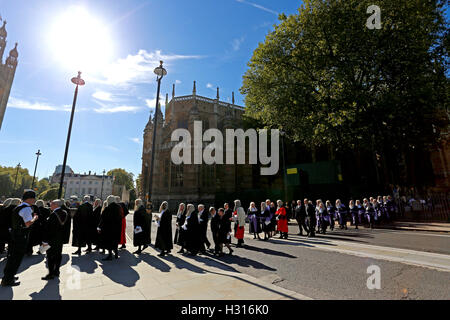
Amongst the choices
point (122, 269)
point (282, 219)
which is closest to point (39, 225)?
point (122, 269)

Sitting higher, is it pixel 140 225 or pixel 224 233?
pixel 140 225

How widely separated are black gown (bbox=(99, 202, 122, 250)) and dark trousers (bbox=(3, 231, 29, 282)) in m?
2.44

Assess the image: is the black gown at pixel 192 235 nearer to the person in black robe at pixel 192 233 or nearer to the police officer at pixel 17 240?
the person in black robe at pixel 192 233

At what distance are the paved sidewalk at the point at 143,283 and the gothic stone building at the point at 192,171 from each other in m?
21.3

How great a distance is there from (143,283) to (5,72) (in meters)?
80.5

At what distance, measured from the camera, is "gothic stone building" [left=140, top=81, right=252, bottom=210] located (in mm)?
30172

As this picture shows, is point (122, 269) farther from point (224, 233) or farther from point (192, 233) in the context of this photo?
point (224, 233)

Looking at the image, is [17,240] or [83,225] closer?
[17,240]

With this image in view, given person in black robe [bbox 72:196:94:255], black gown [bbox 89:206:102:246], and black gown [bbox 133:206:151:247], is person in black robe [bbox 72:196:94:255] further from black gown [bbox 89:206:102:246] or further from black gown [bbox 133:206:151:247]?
black gown [bbox 133:206:151:247]

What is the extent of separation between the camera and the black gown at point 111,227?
6.91m

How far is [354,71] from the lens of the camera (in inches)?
674

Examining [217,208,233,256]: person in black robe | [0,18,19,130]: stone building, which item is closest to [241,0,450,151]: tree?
[217,208,233,256]: person in black robe

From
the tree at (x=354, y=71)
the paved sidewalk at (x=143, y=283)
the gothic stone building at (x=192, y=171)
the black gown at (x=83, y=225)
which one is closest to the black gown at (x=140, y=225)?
the paved sidewalk at (x=143, y=283)

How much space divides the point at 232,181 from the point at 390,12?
23306 millimetres
